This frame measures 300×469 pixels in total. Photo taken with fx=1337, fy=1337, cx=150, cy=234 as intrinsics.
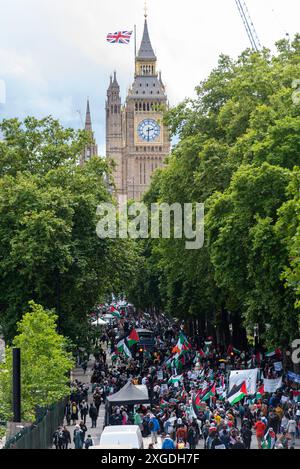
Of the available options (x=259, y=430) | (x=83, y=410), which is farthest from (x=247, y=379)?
(x=83, y=410)

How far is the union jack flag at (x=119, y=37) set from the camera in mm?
124275

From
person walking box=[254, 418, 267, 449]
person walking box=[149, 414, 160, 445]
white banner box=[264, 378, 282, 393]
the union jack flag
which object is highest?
the union jack flag

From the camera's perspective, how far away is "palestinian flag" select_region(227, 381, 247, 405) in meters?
43.1

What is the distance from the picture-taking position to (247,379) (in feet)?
143

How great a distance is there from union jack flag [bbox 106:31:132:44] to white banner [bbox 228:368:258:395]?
83.4 m

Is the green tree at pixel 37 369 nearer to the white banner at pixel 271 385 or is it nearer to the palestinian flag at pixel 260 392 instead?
the palestinian flag at pixel 260 392

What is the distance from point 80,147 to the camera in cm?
7400

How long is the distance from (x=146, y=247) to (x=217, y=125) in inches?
1229

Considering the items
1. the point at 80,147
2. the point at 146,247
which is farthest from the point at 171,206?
the point at 146,247

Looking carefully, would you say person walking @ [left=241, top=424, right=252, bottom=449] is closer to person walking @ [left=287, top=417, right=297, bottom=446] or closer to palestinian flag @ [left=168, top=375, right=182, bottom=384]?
person walking @ [left=287, top=417, right=297, bottom=446]

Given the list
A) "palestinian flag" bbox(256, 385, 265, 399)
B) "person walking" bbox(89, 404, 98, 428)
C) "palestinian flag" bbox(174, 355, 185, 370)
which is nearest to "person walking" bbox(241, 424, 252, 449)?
"palestinian flag" bbox(256, 385, 265, 399)

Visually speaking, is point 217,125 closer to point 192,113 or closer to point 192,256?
point 192,113

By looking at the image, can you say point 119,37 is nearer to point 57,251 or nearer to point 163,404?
point 57,251

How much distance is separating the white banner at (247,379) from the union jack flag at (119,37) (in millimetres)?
83403
